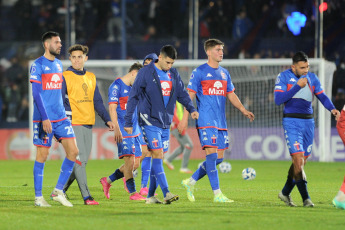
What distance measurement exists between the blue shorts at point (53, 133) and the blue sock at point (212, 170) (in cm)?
210

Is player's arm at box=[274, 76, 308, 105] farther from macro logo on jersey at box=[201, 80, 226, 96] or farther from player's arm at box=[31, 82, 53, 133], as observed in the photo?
player's arm at box=[31, 82, 53, 133]

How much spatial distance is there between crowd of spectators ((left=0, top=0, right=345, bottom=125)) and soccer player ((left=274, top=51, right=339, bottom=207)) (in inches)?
510

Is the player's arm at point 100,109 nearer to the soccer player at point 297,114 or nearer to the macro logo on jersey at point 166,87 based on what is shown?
the macro logo on jersey at point 166,87

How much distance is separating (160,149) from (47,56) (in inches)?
74.7

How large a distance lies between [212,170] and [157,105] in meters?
1.38

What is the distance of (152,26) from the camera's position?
27.4 metres

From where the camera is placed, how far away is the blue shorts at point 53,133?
893 centimetres

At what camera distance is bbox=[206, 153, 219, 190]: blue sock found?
9.96 meters

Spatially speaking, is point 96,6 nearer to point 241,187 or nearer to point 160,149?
point 241,187

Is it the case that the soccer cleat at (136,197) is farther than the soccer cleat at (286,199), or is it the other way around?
the soccer cleat at (136,197)

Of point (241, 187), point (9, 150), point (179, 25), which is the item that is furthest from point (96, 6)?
point (241, 187)

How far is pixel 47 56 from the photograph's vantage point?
9.02m

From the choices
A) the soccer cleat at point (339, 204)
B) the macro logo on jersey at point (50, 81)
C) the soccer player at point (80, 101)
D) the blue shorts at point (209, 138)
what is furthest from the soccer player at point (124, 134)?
the soccer cleat at point (339, 204)

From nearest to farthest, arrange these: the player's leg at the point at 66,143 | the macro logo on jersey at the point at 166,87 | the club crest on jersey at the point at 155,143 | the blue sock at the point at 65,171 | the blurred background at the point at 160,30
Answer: the player's leg at the point at 66,143, the blue sock at the point at 65,171, the club crest on jersey at the point at 155,143, the macro logo on jersey at the point at 166,87, the blurred background at the point at 160,30
